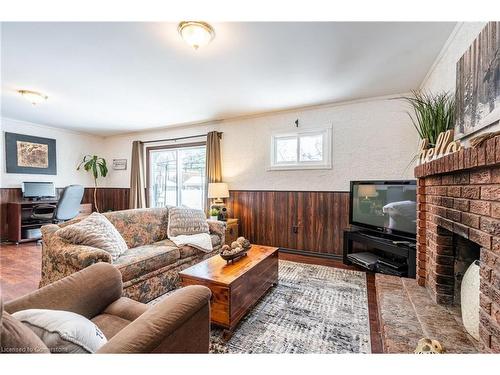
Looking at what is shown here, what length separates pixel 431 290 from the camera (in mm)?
1640

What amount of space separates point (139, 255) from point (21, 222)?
3.54 meters

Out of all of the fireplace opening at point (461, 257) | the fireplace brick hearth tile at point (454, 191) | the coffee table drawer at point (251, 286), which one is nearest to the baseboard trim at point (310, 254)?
the coffee table drawer at point (251, 286)

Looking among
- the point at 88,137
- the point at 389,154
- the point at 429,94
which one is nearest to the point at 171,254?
the point at 389,154

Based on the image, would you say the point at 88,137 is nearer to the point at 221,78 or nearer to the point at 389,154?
the point at 221,78

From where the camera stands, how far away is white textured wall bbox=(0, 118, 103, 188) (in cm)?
412

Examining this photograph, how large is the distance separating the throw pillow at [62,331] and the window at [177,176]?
3.62m

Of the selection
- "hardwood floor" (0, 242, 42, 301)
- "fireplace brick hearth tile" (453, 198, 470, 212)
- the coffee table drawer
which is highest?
"fireplace brick hearth tile" (453, 198, 470, 212)

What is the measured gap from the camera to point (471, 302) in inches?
47.9

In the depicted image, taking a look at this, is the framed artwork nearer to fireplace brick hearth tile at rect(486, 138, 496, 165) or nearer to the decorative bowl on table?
the decorative bowl on table

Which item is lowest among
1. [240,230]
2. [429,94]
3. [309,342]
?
[309,342]

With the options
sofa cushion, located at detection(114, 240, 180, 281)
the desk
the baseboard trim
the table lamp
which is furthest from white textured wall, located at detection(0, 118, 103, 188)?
the baseboard trim

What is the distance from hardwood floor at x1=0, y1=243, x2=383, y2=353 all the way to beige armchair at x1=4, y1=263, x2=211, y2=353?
1.27m

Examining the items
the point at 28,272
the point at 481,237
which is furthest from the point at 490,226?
the point at 28,272
